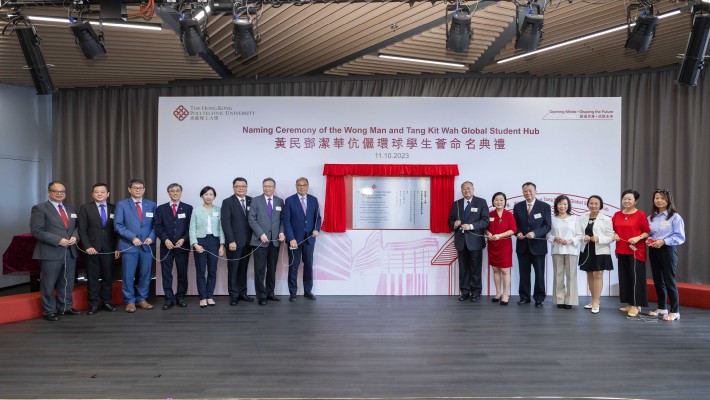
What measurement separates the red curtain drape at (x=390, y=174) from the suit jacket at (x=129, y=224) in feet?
6.81

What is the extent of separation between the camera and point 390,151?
6398 millimetres

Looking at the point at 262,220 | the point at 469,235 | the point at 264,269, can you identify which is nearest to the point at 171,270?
the point at 264,269

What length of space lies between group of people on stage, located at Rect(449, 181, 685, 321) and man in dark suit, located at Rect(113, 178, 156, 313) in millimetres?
3552

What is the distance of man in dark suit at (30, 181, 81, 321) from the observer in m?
5.00

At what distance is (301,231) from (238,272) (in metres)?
0.90

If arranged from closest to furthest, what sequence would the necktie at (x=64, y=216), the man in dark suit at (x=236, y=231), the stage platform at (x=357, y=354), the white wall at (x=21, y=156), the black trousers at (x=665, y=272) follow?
the stage platform at (x=357, y=354)
the black trousers at (x=665, y=272)
the necktie at (x=64, y=216)
the man in dark suit at (x=236, y=231)
the white wall at (x=21, y=156)

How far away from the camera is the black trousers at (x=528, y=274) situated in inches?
226

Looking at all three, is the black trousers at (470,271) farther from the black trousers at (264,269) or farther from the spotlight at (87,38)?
the spotlight at (87,38)

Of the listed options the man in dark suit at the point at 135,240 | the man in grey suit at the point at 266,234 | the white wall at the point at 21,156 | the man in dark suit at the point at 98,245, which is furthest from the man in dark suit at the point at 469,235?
the white wall at the point at 21,156

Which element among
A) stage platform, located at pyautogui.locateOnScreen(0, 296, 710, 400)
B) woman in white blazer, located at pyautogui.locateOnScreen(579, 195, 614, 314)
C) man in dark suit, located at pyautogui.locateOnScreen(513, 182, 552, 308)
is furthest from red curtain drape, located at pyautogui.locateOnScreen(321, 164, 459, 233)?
woman in white blazer, located at pyautogui.locateOnScreen(579, 195, 614, 314)

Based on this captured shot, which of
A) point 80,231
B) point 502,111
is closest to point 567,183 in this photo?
point 502,111

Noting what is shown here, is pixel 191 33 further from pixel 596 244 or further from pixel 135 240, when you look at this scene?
pixel 596 244

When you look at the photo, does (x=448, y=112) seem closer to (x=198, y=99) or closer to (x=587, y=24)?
(x=587, y=24)

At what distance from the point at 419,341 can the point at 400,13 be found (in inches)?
126
